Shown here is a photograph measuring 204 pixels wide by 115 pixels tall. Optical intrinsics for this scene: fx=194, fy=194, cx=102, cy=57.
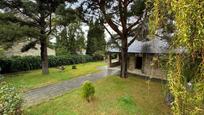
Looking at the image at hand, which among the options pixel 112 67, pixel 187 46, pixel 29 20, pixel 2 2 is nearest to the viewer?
pixel 187 46

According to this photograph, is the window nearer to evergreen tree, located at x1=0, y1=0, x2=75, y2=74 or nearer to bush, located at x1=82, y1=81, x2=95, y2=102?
evergreen tree, located at x1=0, y1=0, x2=75, y2=74

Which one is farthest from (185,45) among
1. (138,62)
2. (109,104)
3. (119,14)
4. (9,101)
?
(138,62)

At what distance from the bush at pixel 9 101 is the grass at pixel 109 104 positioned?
57.3 inches

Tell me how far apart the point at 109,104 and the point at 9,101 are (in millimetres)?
5542

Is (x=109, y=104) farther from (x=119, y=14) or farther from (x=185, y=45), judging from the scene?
(x=185, y=45)

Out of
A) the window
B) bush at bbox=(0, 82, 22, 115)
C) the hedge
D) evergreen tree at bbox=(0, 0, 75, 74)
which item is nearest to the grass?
bush at bbox=(0, 82, 22, 115)

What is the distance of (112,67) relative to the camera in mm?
27250

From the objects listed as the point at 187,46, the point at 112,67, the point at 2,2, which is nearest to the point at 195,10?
the point at 187,46

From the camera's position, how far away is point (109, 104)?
11070mm

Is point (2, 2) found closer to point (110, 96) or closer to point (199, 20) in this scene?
point (110, 96)

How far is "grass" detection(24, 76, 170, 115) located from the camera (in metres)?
9.89

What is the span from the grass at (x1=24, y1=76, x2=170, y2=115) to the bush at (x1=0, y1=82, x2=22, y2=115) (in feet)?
4.78

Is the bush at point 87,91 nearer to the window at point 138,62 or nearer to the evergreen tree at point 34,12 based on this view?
the evergreen tree at point 34,12

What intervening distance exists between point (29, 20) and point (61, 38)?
73.7 feet
